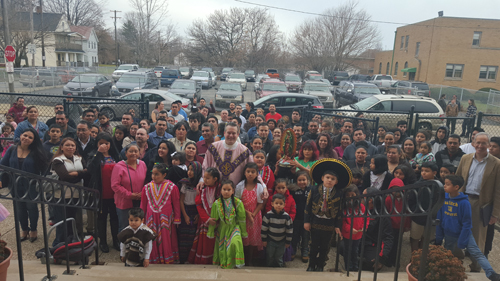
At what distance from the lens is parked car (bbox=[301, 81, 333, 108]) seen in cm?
2005

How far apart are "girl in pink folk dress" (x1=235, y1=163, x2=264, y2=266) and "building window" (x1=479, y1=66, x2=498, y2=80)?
1465 inches

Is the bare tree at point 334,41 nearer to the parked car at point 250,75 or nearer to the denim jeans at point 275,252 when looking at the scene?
the parked car at point 250,75

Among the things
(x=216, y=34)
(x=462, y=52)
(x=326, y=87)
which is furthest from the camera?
(x=216, y=34)

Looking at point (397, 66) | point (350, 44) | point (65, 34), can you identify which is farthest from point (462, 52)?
point (65, 34)

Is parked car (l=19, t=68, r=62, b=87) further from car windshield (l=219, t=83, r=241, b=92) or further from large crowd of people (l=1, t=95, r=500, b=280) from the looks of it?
large crowd of people (l=1, t=95, r=500, b=280)

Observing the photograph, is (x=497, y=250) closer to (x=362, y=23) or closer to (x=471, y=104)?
(x=471, y=104)

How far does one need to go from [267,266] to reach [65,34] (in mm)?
61053

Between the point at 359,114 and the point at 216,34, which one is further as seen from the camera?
the point at 216,34

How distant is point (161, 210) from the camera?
13.6 ft

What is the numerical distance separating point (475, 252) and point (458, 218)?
1.36ft

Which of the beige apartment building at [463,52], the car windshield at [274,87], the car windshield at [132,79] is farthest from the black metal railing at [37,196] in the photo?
the beige apartment building at [463,52]

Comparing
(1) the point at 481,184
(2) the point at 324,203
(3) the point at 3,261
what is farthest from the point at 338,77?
(3) the point at 3,261

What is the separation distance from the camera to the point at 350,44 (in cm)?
4253

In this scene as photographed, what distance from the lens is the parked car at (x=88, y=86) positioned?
19.0 m
